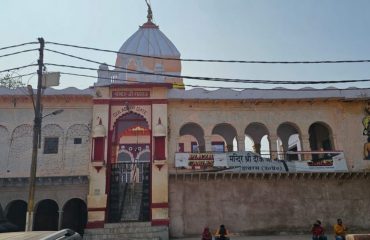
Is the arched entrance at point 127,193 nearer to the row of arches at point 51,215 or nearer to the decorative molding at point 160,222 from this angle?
the decorative molding at point 160,222

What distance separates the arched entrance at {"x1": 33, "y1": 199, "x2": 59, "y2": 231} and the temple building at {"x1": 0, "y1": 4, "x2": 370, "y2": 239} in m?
0.06

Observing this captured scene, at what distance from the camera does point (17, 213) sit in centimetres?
2027

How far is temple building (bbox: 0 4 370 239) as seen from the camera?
19.1 metres

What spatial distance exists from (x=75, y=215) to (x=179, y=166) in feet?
23.4

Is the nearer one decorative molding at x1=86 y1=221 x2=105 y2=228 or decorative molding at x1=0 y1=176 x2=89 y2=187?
decorative molding at x1=86 y1=221 x2=105 y2=228

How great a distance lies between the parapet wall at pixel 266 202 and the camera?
19.1m

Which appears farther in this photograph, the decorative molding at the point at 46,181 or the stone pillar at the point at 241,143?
the stone pillar at the point at 241,143

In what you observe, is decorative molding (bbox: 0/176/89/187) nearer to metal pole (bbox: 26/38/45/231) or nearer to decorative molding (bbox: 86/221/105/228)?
decorative molding (bbox: 86/221/105/228)

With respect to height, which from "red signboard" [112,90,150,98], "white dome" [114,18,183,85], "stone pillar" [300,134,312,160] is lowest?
"stone pillar" [300,134,312,160]

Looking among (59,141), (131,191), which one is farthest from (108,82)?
(131,191)

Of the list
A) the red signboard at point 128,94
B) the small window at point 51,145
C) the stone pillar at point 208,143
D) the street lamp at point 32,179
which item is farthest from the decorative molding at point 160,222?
the street lamp at point 32,179

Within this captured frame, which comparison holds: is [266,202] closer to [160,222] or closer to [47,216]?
[160,222]

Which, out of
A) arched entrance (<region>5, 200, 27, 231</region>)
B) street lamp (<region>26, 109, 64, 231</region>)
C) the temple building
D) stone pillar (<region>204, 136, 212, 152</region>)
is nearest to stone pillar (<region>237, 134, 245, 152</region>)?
the temple building

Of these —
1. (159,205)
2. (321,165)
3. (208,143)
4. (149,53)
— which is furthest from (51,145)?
(321,165)
